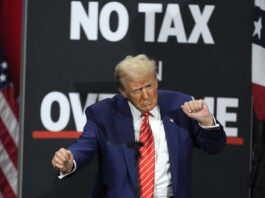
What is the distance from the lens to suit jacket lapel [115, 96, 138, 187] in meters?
2.91

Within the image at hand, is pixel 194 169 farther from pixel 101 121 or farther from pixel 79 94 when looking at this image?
pixel 101 121

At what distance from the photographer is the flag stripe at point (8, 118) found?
501 centimetres

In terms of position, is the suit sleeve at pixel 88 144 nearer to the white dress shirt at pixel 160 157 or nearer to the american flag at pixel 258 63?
the white dress shirt at pixel 160 157

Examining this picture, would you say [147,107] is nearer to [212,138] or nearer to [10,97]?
[212,138]

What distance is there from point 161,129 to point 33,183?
1.61 metres

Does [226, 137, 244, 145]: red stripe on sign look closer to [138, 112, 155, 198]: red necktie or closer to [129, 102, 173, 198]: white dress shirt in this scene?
[129, 102, 173, 198]: white dress shirt

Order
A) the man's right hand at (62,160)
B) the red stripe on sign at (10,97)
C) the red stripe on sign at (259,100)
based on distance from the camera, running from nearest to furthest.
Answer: the man's right hand at (62,160) → the red stripe on sign at (259,100) → the red stripe on sign at (10,97)

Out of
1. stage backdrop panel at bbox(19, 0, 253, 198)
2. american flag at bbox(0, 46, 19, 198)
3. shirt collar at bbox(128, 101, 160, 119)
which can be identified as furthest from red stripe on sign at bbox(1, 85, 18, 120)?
shirt collar at bbox(128, 101, 160, 119)

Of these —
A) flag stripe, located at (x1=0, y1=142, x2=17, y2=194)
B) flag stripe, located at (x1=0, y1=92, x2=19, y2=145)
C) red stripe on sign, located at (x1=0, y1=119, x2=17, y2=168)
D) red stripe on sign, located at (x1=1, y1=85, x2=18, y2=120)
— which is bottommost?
flag stripe, located at (x1=0, y1=142, x2=17, y2=194)

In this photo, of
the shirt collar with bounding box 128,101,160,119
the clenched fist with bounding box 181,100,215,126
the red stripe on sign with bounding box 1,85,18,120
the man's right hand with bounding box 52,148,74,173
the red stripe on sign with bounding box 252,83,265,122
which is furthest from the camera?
the red stripe on sign with bounding box 1,85,18,120

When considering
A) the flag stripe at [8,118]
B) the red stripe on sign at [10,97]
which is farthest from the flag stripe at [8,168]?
the red stripe on sign at [10,97]

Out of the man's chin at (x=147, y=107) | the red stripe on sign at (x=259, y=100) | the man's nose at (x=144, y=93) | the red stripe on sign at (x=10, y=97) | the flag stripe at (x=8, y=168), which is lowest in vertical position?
the flag stripe at (x=8, y=168)


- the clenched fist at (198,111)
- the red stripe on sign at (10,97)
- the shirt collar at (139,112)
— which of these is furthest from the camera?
the red stripe on sign at (10,97)

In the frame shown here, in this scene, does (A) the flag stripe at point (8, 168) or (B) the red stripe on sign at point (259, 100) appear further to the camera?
(A) the flag stripe at point (8, 168)
